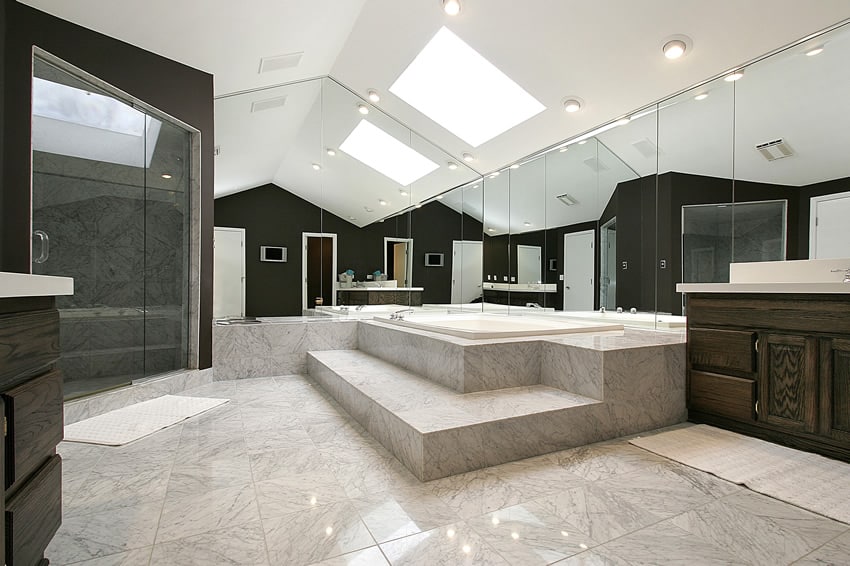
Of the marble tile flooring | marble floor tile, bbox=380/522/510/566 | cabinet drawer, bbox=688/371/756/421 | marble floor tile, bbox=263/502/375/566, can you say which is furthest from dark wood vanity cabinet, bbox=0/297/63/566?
cabinet drawer, bbox=688/371/756/421

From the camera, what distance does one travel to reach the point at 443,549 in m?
1.41

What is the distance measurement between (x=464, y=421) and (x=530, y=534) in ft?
2.03

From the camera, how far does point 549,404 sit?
2318 millimetres

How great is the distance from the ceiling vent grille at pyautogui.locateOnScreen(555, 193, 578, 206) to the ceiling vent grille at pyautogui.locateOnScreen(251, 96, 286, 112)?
2.93 m

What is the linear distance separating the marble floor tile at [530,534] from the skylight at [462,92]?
10.8 ft

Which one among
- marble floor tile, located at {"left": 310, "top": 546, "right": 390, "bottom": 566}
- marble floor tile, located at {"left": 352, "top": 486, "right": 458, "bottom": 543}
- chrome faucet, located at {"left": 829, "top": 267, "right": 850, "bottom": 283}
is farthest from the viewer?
chrome faucet, located at {"left": 829, "top": 267, "right": 850, "bottom": 283}

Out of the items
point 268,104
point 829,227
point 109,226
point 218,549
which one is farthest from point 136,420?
point 829,227

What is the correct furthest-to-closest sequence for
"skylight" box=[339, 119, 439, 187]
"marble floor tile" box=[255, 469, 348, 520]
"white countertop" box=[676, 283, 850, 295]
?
"skylight" box=[339, 119, 439, 187] < "white countertop" box=[676, 283, 850, 295] < "marble floor tile" box=[255, 469, 348, 520]

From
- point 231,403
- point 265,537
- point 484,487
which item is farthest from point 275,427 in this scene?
point 484,487

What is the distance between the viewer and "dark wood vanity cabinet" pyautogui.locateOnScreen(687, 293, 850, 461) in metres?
2.08

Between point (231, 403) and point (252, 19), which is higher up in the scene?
point (252, 19)

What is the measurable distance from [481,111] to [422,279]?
191 cm

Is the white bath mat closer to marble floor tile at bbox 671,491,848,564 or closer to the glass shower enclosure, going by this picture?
the glass shower enclosure

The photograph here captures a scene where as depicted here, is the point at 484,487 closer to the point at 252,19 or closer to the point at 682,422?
the point at 682,422
